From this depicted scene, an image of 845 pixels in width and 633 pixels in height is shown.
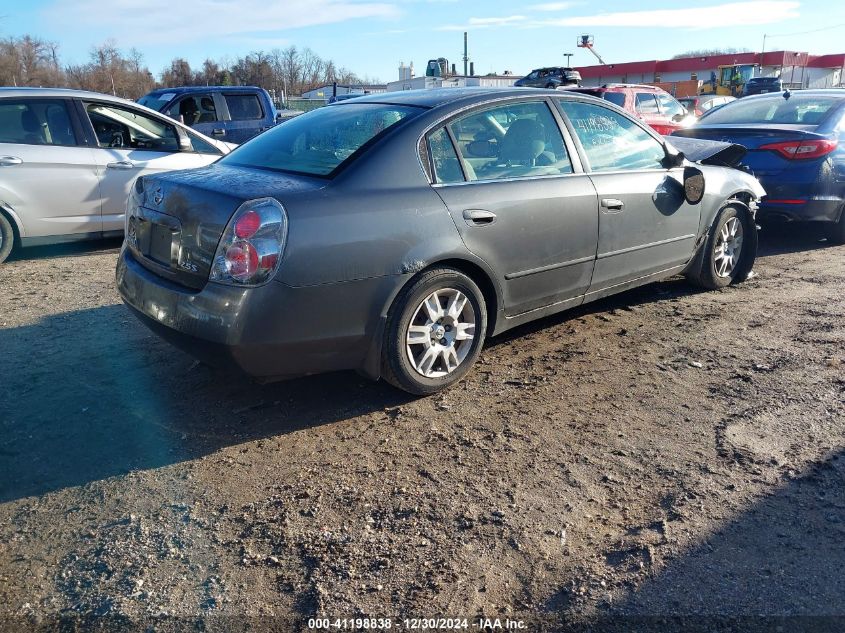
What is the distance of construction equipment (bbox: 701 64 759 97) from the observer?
3706 cm

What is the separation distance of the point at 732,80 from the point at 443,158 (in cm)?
3882

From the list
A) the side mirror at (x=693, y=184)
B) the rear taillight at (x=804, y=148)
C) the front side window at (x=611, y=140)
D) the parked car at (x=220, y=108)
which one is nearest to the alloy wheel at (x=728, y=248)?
the side mirror at (x=693, y=184)

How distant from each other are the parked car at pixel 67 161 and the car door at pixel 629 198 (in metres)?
4.87

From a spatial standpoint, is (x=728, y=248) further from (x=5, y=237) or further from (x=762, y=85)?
(x=762, y=85)

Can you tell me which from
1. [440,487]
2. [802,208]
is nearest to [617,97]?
[802,208]

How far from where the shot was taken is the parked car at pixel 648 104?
1447 centimetres

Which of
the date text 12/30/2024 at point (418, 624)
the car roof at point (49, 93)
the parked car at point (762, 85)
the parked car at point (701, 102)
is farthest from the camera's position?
the parked car at point (762, 85)

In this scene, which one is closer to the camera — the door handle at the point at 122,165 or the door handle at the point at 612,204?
the door handle at the point at 612,204

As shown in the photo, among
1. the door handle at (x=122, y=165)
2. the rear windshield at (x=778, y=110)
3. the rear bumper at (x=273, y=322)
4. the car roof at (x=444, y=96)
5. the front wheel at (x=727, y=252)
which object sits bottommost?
the front wheel at (x=727, y=252)

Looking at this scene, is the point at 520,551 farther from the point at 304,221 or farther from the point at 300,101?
the point at 300,101

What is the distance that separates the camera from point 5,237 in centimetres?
→ 684

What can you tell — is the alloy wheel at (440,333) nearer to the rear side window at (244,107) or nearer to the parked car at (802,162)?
the parked car at (802,162)

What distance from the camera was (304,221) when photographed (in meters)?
3.32

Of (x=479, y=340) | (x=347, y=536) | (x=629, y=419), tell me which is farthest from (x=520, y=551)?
(x=479, y=340)
